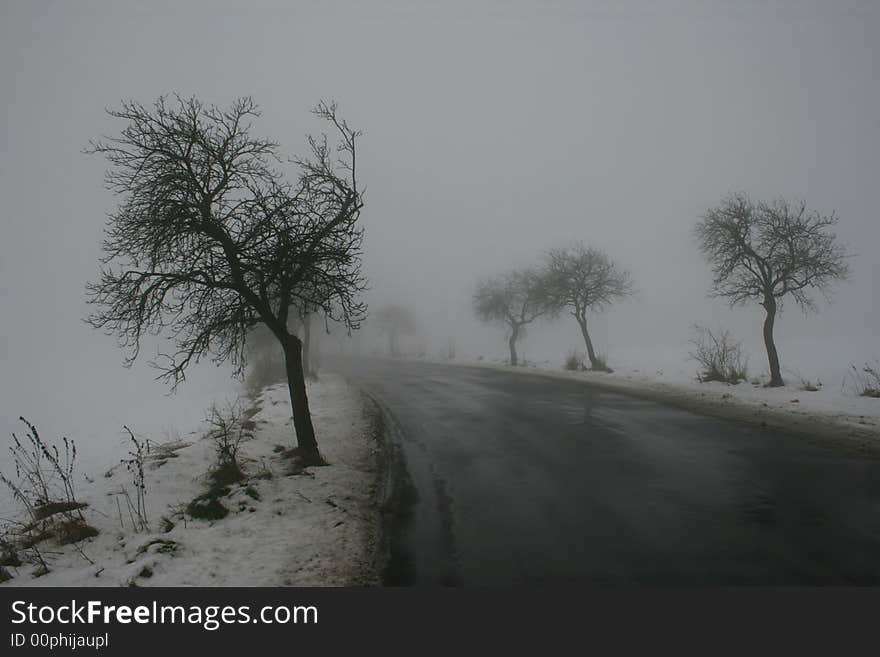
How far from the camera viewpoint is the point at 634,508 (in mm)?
5633

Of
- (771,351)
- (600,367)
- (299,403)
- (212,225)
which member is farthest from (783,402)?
(212,225)

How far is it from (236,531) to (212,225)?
559 centimetres

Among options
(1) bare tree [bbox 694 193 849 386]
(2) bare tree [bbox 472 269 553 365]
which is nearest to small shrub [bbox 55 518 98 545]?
(1) bare tree [bbox 694 193 849 386]

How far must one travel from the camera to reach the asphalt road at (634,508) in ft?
13.9

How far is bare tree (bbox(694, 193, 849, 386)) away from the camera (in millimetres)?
15586

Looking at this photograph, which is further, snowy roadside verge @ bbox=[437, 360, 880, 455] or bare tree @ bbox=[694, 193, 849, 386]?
bare tree @ bbox=[694, 193, 849, 386]

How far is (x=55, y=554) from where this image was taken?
190 inches

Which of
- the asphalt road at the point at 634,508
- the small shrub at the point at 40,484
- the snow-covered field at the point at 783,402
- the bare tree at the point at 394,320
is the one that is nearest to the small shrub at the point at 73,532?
the small shrub at the point at 40,484

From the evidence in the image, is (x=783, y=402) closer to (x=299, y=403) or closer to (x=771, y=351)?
(x=771, y=351)

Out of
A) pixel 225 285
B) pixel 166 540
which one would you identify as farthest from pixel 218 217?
pixel 166 540

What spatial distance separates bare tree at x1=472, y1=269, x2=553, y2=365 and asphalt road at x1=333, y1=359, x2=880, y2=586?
78.8 feet

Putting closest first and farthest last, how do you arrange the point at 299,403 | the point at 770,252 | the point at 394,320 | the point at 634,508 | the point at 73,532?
the point at 73,532 → the point at 634,508 → the point at 299,403 → the point at 770,252 → the point at 394,320

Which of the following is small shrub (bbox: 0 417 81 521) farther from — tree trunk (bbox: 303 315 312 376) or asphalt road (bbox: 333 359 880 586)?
tree trunk (bbox: 303 315 312 376)

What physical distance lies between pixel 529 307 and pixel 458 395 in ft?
69.0
